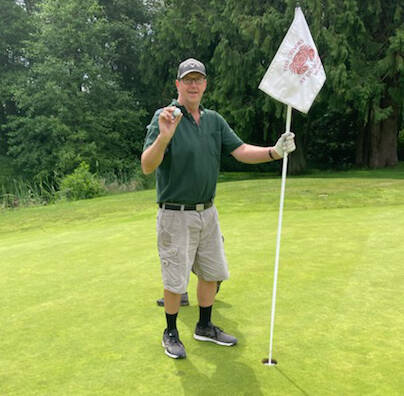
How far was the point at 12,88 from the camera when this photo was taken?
23.3 metres

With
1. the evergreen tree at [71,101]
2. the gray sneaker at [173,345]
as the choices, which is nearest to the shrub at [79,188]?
the evergreen tree at [71,101]

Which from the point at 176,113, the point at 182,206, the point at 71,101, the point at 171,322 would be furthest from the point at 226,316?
the point at 71,101

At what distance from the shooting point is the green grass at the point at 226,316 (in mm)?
2406

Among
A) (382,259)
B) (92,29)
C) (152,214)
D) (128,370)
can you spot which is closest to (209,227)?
(128,370)

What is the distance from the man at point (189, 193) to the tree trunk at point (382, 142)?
1689 cm

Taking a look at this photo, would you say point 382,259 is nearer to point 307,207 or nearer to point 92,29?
point 307,207

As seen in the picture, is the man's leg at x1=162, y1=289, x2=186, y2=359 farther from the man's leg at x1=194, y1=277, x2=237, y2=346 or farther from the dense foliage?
the dense foliage

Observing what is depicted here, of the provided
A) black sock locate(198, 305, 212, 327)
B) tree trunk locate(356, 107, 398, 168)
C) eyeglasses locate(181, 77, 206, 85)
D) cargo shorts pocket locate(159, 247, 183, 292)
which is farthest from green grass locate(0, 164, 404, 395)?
tree trunk locate(356, 107, 398, 168)

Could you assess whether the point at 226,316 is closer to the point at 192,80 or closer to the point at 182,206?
the point at 182,206

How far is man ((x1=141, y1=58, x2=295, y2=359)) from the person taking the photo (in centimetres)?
275

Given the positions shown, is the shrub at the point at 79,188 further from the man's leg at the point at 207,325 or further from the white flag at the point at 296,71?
the white flag at the point at 296,71

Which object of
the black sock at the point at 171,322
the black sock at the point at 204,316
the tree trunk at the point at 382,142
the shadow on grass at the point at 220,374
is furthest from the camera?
the tree trunk at the point at 382,142

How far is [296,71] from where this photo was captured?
2.86 metres

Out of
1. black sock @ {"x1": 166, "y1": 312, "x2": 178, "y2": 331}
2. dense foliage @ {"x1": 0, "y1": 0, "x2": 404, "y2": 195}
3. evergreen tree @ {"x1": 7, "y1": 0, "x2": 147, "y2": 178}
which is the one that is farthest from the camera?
evergreen tree @ {"x1": 7, "y1": 0, "x2": 147, "y2": 178}
